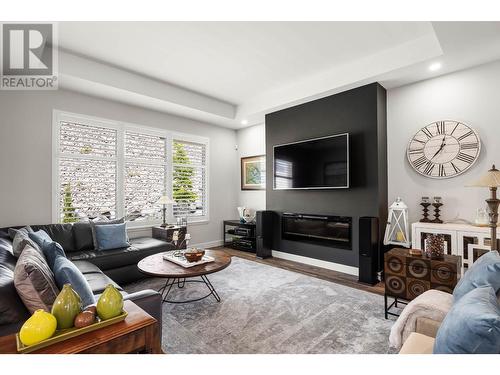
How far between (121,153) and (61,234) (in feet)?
5.18

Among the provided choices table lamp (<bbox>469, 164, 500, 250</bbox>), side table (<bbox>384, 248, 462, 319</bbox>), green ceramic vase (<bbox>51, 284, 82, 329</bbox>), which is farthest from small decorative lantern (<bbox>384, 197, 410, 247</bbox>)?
green ceramic vase (<bbox>51, 284, 82, 329</bbox>)

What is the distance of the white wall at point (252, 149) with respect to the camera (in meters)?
5.54

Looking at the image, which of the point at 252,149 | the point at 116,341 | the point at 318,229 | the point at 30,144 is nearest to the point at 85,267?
the point at 116,341

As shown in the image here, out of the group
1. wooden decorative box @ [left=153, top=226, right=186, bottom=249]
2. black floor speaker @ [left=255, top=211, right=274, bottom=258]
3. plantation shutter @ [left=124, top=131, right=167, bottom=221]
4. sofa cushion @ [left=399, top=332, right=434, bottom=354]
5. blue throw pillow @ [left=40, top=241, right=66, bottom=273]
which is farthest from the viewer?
black floor speaker @ [left=255, top=211, right=274, bottom=258]

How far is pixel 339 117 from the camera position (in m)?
4.00

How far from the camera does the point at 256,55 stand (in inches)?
132

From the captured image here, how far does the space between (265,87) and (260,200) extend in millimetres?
2320

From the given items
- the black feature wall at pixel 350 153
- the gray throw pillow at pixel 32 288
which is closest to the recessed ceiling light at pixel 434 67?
the black feature wall at pixel 350 153

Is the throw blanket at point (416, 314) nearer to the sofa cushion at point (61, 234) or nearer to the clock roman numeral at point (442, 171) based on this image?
the clock roman numeral at point (442, 171)

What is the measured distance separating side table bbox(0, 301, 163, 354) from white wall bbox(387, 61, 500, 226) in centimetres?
368

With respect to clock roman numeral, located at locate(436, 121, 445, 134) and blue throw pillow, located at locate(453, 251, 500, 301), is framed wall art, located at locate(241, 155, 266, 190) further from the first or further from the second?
blue throw pillow, located at locate(453, 251, 500, 301)

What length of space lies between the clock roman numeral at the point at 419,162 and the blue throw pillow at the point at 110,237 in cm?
423

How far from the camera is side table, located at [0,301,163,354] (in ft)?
3.57
